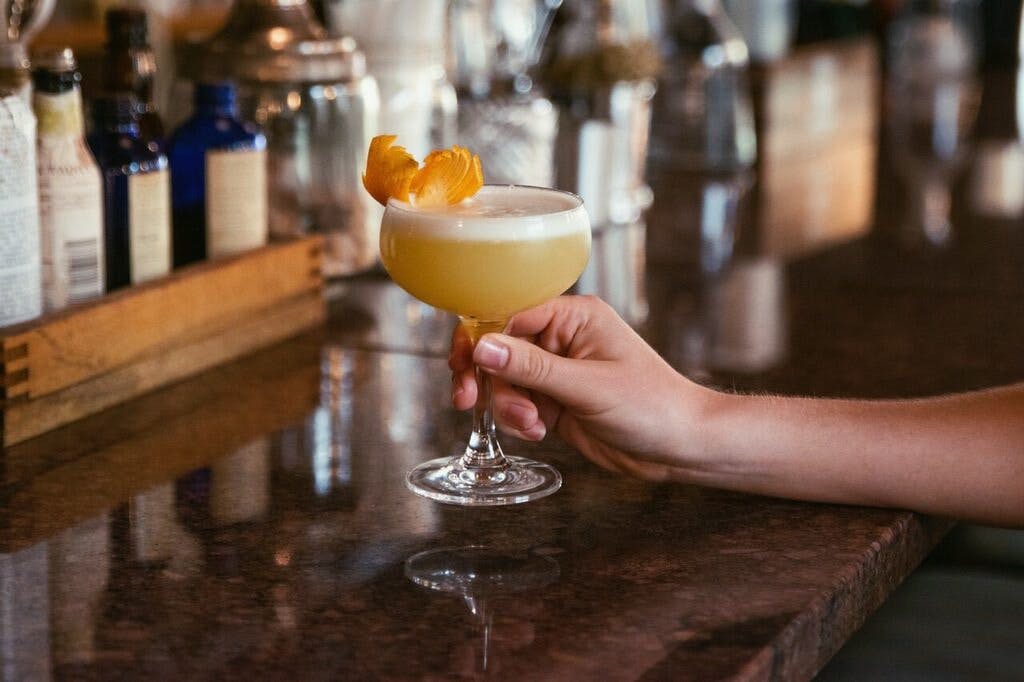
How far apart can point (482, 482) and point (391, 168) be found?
0.89ft

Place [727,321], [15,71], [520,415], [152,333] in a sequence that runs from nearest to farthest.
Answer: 1. [520,415]
2. [15,71]
3. [152,333]
4. [727,321]

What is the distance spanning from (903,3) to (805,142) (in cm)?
137

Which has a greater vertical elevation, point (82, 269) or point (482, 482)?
point (82, 269)

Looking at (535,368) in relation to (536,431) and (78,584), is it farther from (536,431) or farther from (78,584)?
(78,584)

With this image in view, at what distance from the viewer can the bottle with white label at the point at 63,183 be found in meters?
1.43

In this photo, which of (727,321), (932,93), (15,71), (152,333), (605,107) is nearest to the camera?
(15,71)

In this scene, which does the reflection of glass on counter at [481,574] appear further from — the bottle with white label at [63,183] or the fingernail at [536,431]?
the bottle with white label at [63,183]

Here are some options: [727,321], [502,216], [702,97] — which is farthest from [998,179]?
[502,216]

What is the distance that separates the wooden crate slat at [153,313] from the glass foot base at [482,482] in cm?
35

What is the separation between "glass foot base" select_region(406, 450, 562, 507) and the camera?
1.24 m

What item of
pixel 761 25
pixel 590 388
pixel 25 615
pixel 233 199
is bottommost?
pixel 25 615

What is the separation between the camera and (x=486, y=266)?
119 cm

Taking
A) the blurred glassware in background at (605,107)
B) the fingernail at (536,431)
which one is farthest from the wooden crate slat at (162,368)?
the blurred glassware in background at (605,107)

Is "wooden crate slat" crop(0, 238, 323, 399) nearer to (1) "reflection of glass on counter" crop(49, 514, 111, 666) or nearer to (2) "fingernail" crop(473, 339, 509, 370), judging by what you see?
(1) "reflection of glass on counter" crop(49, 514, 111, 666)
